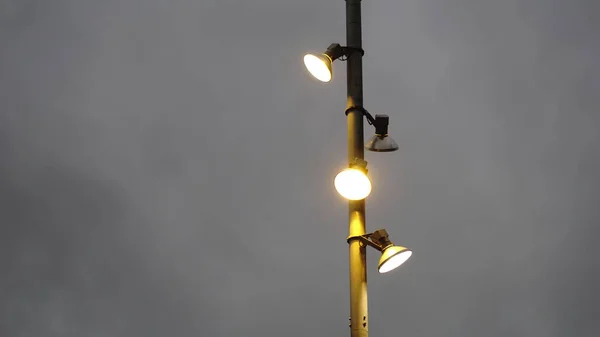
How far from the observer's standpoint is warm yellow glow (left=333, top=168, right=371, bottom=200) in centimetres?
854

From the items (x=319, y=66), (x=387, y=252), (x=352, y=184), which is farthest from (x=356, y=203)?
(x=319, y=66)

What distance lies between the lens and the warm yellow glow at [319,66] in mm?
9055

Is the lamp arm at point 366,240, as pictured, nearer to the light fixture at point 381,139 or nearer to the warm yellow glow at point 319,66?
the light fixture at point 381,139

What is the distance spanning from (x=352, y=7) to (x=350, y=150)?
1.60m

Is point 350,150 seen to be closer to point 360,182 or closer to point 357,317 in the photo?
point 360,182

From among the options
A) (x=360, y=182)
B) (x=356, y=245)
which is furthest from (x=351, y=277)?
(x=360, y=182)

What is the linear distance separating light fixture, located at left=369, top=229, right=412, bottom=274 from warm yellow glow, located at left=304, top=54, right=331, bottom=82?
1.71 meters

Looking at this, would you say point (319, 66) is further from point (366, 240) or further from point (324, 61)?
point (366, 240)

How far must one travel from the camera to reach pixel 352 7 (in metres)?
9.37

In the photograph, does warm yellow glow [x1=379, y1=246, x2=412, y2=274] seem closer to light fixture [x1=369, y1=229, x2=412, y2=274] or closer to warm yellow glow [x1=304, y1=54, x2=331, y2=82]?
light fixture [x1=369, y1=229, x2=412, y2=274]

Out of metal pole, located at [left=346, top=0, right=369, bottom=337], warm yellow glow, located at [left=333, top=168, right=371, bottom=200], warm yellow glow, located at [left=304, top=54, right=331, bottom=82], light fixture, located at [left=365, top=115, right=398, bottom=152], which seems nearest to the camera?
metal pole, located at [left=346, top=0, right=369, bottom=337]

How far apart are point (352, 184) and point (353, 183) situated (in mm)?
15

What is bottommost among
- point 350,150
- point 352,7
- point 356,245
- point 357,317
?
point 357,317

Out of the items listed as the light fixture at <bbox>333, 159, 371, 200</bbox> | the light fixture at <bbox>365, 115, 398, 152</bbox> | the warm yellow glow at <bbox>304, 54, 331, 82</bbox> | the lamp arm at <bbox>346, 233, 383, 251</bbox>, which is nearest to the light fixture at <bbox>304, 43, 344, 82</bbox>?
the warm yellow glow at <bbox>304, 54, 331, 82</bbox>
